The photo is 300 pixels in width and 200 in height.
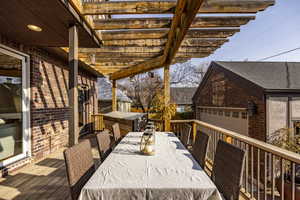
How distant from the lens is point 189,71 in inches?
815

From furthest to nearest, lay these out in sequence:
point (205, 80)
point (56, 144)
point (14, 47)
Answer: point (205, 80)
point (56, 144)
point (14, 47)

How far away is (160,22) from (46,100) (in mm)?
3552

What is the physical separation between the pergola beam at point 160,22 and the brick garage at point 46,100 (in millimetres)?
2050

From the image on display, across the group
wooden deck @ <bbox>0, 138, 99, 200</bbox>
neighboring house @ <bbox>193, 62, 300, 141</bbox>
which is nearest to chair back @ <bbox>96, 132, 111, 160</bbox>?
wooden deck @ <bbox>0, 138, 99, 200</bbox>

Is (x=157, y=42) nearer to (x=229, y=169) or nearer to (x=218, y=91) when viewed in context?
(x=229, y=169)

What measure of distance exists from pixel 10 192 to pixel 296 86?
27.8 ft

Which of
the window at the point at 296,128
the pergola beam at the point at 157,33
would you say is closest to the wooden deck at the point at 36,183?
the pergola beam at the point at 157,33

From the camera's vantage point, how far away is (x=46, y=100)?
428cm

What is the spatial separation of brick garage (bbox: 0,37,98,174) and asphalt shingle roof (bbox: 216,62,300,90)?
22.6 feet

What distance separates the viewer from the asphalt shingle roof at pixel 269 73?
19.7ft

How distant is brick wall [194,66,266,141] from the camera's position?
5777 mm

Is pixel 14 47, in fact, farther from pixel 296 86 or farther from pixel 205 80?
pixel 205 80

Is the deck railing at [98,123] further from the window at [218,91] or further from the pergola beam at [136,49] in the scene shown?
the window at [218,91]

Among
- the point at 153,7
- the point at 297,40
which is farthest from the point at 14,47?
the point at 297,40
